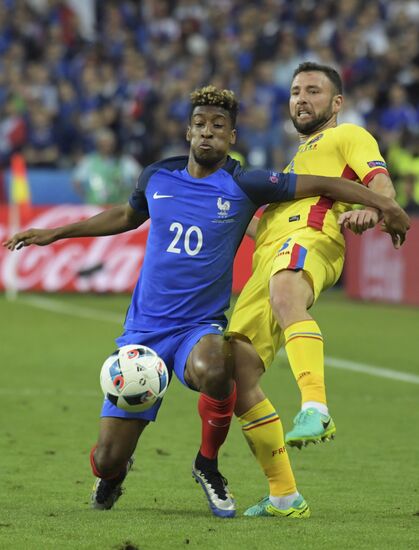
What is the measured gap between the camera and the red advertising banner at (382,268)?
17391mm

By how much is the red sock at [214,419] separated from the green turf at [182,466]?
30cm

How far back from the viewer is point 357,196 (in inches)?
223

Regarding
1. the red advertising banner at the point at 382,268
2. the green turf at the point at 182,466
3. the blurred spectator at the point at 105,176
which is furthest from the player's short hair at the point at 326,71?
the blurred spectator at the point at 105,176

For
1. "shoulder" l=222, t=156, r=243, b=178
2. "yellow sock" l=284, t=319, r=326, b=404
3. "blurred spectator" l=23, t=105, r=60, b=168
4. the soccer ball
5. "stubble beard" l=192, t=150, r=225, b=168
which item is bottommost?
"blurred spectator" l=23, t=105, r=60, b=168

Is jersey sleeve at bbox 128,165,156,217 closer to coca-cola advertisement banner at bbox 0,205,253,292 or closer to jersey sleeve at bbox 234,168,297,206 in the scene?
jersey sleeve at bbox 234,168,297,206

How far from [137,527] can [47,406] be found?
422 centimetres

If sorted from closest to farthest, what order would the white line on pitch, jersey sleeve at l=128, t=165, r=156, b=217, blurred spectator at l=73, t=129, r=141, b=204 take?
1. jersey sleeve at l=128, t=165, r=156, b=217
2. the white line on pitch
3. blurred spectator at l=73, t=129, r=141, b=204

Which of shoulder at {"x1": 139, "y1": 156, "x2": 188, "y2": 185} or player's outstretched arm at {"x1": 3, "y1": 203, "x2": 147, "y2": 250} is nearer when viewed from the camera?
shoulder at {"x1": 139, "y1": 156, "x2": 188, "y2": 185}

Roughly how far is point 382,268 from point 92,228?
40.5 ft

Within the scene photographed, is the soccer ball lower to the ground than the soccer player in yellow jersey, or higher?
lower

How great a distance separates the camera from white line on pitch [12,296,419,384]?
1125 cm

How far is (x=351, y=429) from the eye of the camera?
855 cm

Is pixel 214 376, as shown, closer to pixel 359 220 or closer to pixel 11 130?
pixel 359 220

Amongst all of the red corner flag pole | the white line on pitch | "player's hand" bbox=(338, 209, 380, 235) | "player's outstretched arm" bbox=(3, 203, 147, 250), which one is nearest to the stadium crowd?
the red corner flag pole
